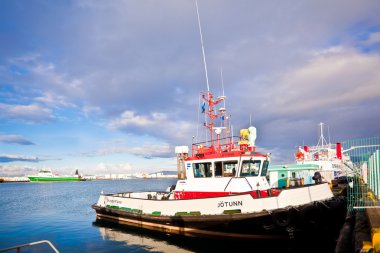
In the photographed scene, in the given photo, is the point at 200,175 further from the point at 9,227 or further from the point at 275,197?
the point at 9,227

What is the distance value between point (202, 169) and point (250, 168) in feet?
8.59

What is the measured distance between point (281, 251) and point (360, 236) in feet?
18.2

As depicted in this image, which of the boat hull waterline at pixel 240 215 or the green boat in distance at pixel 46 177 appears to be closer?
the boat hull waterline at pixel 240 215

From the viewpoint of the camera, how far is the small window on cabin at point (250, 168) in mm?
14141

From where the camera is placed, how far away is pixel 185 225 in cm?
1452

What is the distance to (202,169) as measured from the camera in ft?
50.0

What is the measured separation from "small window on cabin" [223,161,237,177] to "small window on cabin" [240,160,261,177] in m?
0.41

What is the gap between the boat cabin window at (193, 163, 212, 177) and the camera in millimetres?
14977

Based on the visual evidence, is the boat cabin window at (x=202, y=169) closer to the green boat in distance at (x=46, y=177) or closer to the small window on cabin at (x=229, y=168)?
the small window on cabin at (x=229, y=168)

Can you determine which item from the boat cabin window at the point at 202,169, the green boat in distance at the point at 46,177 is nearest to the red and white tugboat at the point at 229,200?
the boat cabin window at the point at 202,169

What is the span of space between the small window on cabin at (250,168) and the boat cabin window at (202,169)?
184 cm

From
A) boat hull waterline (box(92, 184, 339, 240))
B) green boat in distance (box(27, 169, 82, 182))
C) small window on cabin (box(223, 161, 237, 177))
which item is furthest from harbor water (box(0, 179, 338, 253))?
green boat in distance (box(27, 169, 82, 182))

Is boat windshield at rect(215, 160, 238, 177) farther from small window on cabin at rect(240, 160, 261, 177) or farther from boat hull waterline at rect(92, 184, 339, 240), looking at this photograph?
boat hull waterline at rect(92, 184, 339, 240)

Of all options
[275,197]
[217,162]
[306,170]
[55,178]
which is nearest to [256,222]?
[275,197]
